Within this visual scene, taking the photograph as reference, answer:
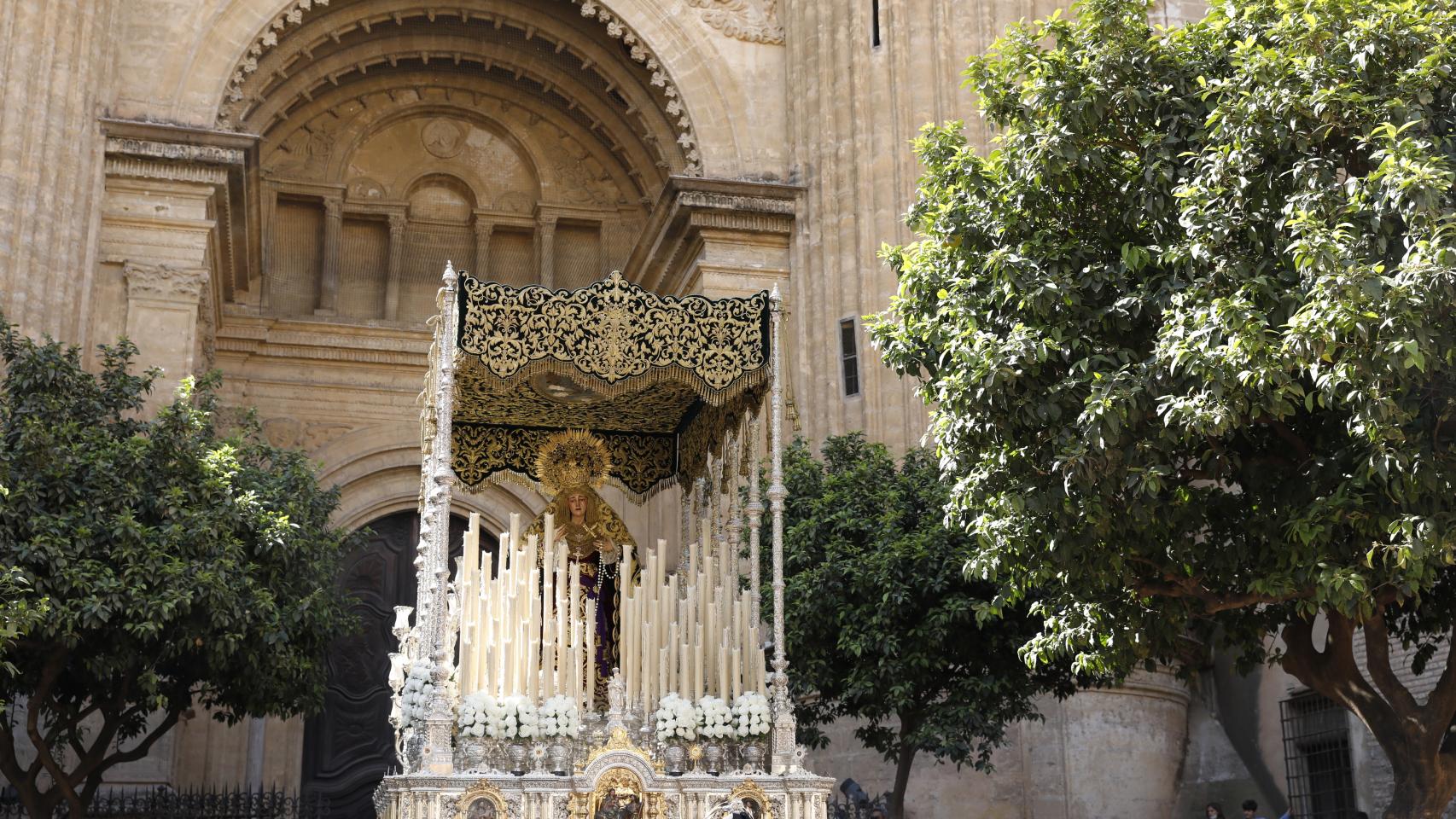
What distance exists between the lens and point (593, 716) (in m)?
10.8

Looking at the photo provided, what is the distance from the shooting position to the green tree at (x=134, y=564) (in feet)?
43.8

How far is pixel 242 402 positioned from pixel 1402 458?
16.1 m

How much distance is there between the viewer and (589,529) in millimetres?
12078

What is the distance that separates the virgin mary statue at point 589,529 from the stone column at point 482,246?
35.8ft

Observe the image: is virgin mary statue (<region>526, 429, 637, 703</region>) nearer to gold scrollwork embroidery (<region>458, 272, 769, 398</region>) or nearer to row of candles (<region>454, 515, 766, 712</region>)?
row of candles (<region>454, 515, 766, 712</region>)

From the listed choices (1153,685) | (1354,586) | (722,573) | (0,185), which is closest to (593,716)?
(722,573)

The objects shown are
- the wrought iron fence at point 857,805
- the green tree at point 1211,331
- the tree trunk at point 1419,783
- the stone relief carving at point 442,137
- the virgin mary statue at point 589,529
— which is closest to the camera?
the green tree at point 1211,331

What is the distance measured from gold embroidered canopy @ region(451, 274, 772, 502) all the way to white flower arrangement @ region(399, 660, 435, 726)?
2087 millimetres

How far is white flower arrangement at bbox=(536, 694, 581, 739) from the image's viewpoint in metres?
10.4

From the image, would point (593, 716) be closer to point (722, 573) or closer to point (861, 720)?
point (722, 573)

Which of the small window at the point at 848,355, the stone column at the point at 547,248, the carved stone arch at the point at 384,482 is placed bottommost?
the carved stone arch at the point at 384,482

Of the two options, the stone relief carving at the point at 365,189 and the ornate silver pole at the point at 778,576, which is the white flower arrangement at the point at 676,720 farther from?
the stone relief carving at the point at 365,189

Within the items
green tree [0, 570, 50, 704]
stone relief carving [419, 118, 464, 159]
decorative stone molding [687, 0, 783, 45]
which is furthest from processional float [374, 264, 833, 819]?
stone relief carving [419, 118, 464, 159]

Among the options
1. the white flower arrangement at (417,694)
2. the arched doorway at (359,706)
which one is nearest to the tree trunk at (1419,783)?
the white flower arrangement at (417,694)
